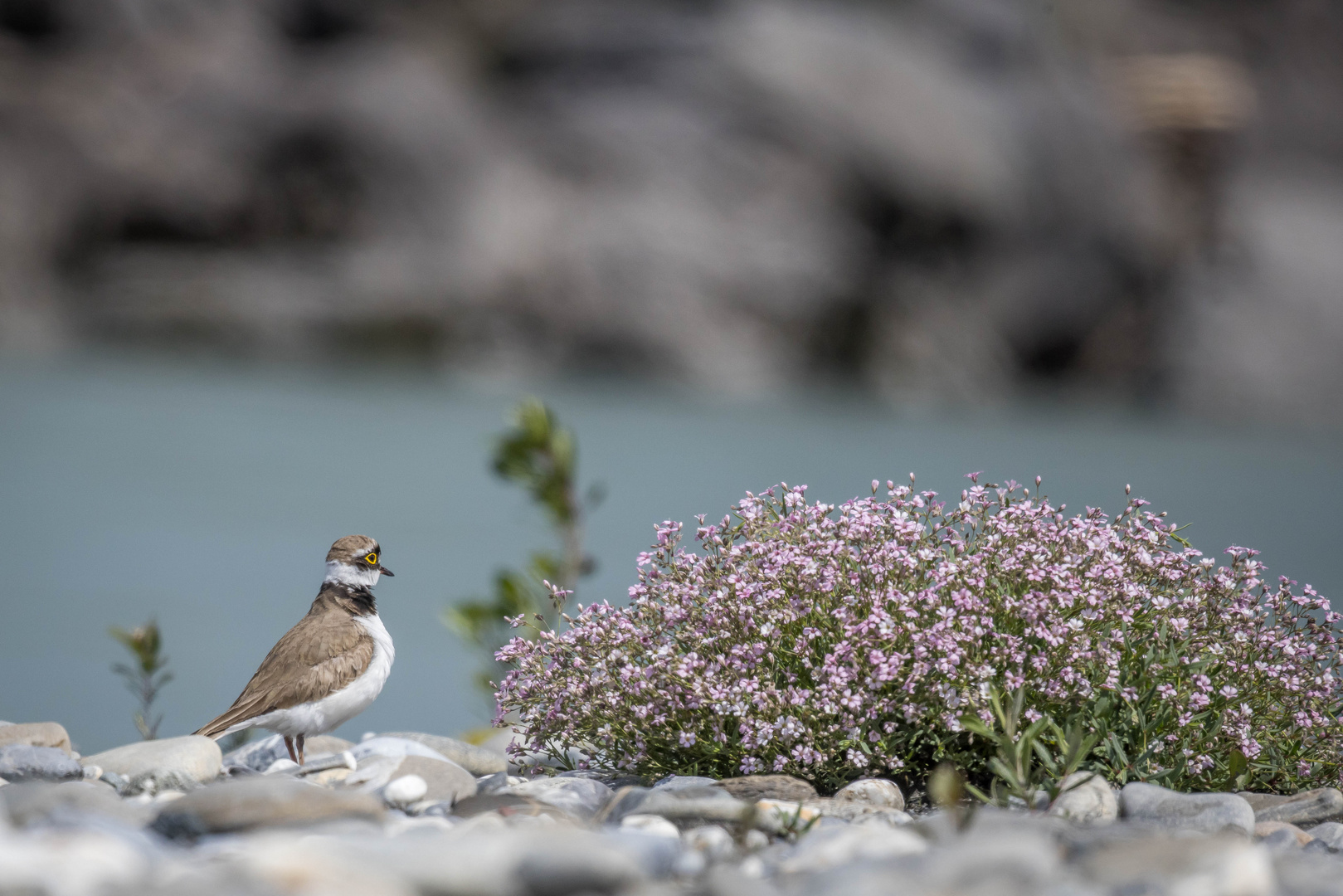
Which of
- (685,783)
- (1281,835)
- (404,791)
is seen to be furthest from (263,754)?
(1281,835)

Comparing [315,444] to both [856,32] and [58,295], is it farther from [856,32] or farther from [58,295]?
[856,32]

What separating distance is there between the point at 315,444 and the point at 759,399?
189 inches

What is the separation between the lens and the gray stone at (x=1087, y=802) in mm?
2541

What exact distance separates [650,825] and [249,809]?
0.88m

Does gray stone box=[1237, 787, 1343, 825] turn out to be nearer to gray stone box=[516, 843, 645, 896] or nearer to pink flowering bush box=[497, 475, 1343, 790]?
pink flowering bush box=[497, 475, 1343, 790]

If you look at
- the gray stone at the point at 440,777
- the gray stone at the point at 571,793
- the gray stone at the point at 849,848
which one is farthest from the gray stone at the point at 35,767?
the gray stone at the point at 849,848

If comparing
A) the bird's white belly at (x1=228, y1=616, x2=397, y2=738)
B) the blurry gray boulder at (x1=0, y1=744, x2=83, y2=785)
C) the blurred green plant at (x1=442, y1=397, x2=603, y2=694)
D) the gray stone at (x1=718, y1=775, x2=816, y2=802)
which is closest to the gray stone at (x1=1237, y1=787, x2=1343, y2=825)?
the gray stone at (x1=718, y1=775, x2=816, y2=802)

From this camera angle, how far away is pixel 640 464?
34.1ft

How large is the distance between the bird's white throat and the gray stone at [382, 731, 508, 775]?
0.60m

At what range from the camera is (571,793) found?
278 cm

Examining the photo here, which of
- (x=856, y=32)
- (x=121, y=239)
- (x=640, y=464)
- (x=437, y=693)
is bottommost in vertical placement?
(x=437, y=693)

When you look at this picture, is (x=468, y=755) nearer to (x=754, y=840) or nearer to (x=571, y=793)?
(x=571, y=793)

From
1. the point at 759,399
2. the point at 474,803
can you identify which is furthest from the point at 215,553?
Result: the point at 474,803

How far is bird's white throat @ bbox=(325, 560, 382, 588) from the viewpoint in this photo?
3.47 metres
